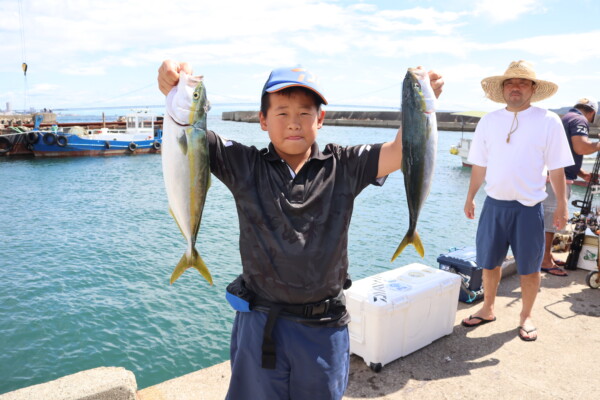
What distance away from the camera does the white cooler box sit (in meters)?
3.40

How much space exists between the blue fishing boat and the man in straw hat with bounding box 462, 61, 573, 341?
30520 mm

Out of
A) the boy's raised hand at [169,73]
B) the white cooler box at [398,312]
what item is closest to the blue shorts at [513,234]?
the white cooler box at [398,312]

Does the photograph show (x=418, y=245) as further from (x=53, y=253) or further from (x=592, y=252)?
(x=53, y=253)

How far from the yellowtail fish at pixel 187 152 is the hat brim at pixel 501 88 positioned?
119 inches

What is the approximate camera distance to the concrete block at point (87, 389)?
2.73 metres

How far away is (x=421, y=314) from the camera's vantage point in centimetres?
366

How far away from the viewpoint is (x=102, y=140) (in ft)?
101

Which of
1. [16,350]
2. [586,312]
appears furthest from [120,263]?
[586,312]

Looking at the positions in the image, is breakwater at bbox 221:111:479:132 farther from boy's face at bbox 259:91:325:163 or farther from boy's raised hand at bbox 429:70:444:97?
boy's face at bbox 259:91:325:163

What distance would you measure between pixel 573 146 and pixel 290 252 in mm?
4861

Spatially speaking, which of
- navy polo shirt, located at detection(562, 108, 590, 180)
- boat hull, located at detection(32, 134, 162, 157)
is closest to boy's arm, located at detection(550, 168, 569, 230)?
navy polo shirt, located at detection(562, 108, 590, 180)

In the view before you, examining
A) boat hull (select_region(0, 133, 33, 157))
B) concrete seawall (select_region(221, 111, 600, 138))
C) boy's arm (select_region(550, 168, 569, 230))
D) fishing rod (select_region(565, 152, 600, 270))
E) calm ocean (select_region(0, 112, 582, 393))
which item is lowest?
calm ocean (select_region(0, 112, 582, 393))

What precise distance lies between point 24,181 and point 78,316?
1727cm

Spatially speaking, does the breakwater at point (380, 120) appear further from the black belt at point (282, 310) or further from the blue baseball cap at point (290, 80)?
the black belt at point (282, 310)
